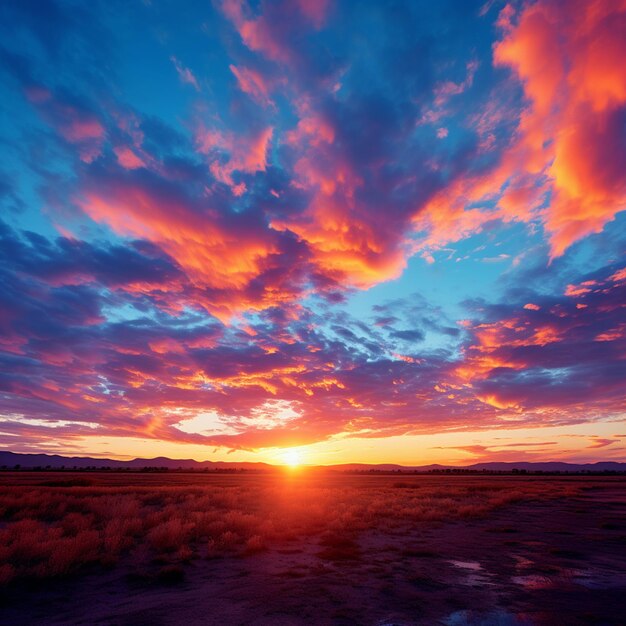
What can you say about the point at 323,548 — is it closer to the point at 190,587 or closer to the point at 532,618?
the point at 190,587

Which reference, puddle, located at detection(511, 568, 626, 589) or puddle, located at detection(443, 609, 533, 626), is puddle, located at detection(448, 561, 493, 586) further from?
puddle, located at detection(443, 609, 533, 626)

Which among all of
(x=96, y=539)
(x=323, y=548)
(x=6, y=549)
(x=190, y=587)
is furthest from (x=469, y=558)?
(x=6, y=549)

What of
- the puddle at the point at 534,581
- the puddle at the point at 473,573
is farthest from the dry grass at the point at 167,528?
the puddle at the point at 534,581

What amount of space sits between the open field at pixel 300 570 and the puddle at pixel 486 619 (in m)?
0.04

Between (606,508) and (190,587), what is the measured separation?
3294 centimetres

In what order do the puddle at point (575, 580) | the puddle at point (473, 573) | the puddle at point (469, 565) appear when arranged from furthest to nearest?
the puddle at point (469, 565) → the puddle at point (473, 573) → the puddle at point (575, 580)

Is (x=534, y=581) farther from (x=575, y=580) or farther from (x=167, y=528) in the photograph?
(x=167, y=528)

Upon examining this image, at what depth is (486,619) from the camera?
8.73m

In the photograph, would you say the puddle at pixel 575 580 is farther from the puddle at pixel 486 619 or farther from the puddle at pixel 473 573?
the puddle at pixel 486 619

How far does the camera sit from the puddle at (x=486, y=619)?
848 cm

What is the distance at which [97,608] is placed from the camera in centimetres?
941

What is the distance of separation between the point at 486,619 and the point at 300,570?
585cm

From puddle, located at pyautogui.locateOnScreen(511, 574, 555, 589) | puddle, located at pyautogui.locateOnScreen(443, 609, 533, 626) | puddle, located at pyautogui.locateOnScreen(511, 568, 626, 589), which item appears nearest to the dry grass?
puddle, located at pyautogui.locateOnScreen(511, 574, 555, 589)

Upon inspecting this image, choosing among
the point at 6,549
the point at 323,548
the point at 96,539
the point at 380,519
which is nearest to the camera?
the point at 6,549
